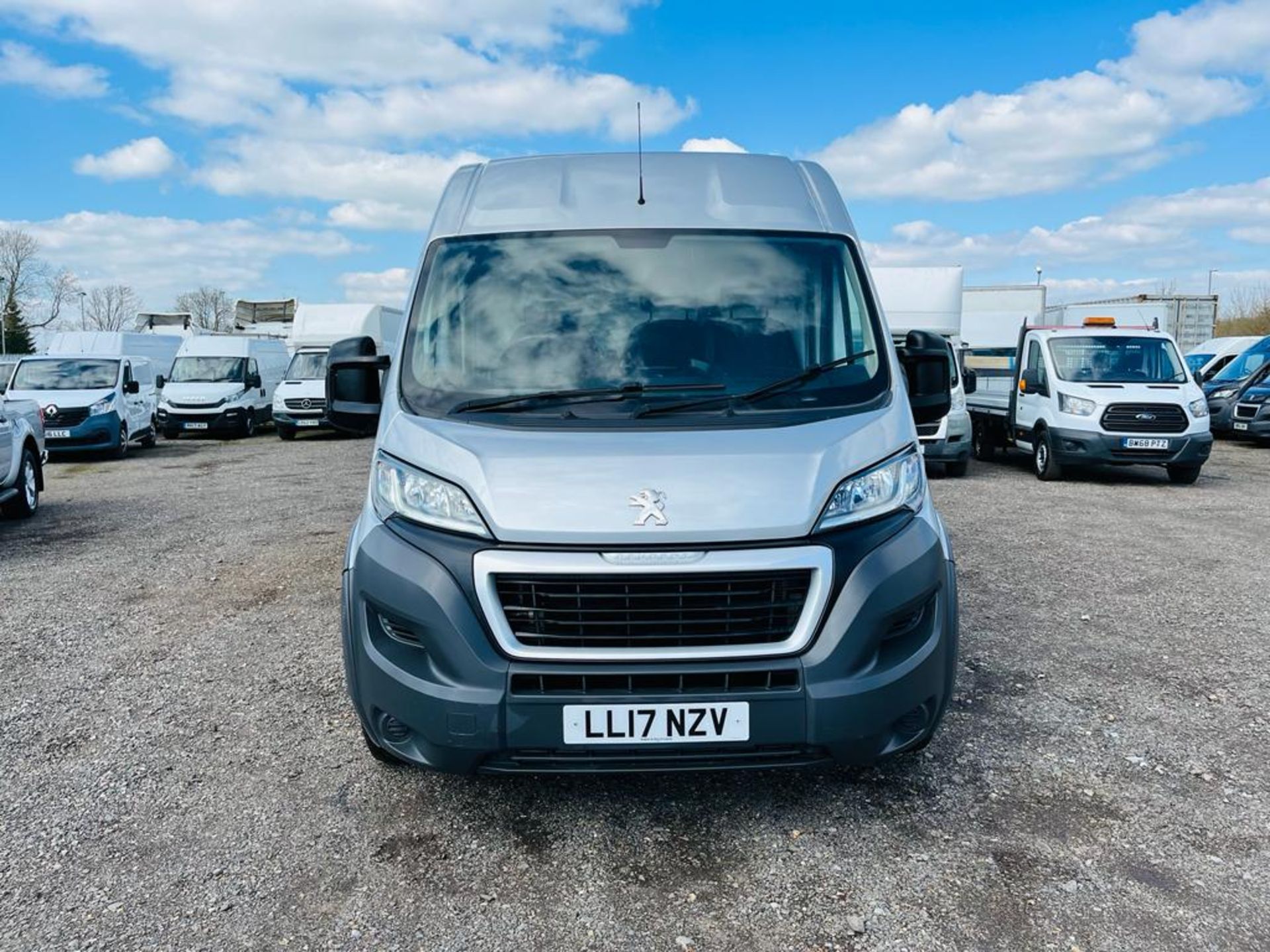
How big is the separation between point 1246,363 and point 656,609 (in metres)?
21.3

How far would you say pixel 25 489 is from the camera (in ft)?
33.2

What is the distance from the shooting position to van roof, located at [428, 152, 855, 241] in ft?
13.0

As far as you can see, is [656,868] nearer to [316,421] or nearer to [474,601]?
[474,601]

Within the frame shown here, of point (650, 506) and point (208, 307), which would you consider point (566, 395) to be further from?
point (208, 307)

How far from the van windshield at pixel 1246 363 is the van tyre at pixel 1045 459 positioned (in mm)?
9375

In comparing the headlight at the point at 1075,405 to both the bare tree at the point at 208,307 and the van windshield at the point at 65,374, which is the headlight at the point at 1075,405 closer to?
the van windshield at the point at 65,374

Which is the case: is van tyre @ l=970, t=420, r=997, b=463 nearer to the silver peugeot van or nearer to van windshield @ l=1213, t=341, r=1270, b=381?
van windshield @ l=1213, t=341, r=1270, b=381

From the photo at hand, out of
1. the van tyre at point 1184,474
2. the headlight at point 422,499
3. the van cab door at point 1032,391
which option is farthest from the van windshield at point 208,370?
the headlight at point 422,499

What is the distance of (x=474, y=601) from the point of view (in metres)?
2.94

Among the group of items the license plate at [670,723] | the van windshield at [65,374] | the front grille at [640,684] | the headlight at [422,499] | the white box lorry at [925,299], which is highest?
the white box lorry at [925,299]

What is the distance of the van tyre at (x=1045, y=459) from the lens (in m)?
12.6

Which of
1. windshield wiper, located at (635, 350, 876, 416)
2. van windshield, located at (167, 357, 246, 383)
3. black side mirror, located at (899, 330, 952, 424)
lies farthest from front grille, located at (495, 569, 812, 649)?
van windshield, located at (167, 357, 246, 383)

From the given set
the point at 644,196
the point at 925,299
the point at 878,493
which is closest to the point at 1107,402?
the point at 925,299

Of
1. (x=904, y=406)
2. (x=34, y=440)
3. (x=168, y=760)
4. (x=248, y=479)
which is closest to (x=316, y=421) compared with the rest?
(x=248, y=479)
